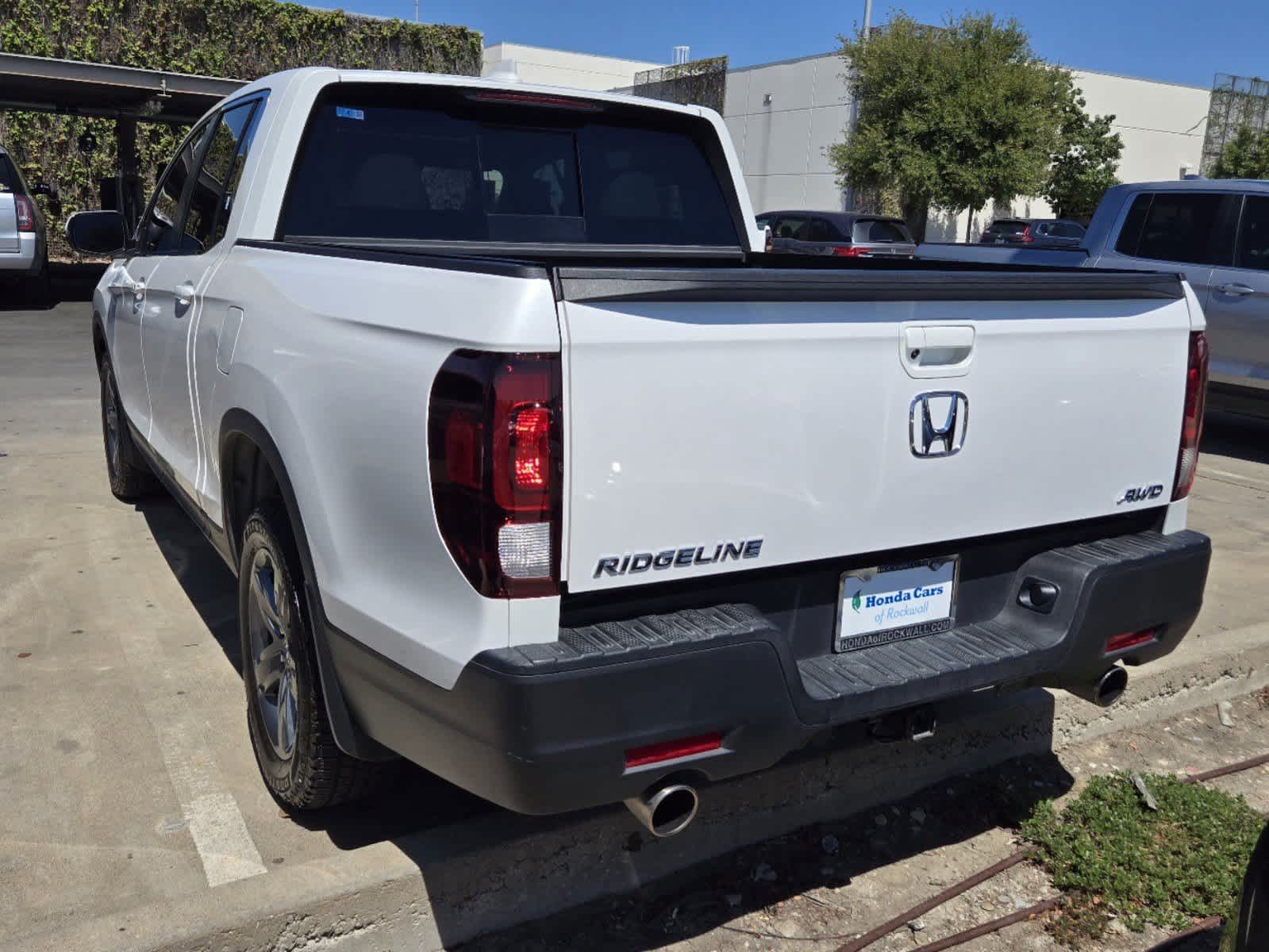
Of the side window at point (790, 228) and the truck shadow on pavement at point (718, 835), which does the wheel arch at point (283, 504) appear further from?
the side window at point (790, 228)

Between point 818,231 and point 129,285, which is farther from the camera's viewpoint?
point 818,231

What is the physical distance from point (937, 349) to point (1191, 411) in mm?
985

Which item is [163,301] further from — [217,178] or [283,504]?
[283,504]

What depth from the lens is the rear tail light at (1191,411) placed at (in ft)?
10.1

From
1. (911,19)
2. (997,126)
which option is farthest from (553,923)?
(911,19)

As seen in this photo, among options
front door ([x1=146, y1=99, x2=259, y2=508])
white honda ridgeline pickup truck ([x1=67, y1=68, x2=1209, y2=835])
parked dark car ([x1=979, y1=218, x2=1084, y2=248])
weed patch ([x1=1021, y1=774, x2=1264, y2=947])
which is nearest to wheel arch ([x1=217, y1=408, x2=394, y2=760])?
white honda ridgeline pickup truck ([x1=67, y1=68, x2=1209, y2=835])

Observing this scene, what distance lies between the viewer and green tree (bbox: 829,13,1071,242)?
2902 cm

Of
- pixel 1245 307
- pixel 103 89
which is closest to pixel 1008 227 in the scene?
pixel 103 89

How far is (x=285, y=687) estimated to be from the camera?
3.08m

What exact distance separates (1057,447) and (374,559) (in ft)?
5.37

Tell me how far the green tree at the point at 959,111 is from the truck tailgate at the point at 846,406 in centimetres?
2818

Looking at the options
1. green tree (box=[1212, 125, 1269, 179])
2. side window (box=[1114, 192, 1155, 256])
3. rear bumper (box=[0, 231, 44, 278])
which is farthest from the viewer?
green tree (box=[1212, 125, 1269, 179])

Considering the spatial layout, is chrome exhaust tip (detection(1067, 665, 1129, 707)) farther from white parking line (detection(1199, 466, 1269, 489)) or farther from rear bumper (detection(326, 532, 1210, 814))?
white parking line (detection(1199, 466, 1269, 489))

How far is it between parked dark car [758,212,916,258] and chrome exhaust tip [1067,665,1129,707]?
16.3 metres
